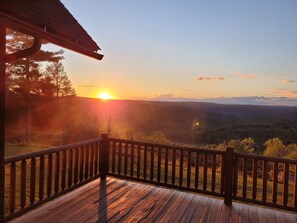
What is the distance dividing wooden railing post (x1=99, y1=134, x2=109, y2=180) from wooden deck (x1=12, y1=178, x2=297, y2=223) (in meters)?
0.56

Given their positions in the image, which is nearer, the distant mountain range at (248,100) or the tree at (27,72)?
the tree at (27,72)

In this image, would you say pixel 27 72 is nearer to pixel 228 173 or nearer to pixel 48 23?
pixel 48 23

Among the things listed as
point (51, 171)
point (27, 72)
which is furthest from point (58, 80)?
point (51, 171)

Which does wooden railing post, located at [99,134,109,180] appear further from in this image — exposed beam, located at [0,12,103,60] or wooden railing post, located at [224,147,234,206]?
wooden railing post, located at [224,147,234,206]

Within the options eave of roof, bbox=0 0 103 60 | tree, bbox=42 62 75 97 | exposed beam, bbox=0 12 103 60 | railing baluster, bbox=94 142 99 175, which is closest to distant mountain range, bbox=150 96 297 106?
tree, bbox=42 62 75 97

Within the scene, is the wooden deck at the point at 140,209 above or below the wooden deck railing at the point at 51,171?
below

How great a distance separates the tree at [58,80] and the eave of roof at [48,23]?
2191 cm

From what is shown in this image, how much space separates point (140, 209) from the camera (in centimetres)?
368

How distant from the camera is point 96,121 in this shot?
2908 cm

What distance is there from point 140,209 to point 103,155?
1.70m

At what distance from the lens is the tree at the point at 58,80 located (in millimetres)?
24003

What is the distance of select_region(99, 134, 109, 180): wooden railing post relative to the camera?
5035mm

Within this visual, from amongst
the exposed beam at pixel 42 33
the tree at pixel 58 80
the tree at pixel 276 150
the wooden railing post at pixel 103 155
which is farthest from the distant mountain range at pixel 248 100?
the exposed beam at pixel 42 33

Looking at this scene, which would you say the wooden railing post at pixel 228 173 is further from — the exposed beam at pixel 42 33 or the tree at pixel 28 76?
the tree at pixel 28 76
